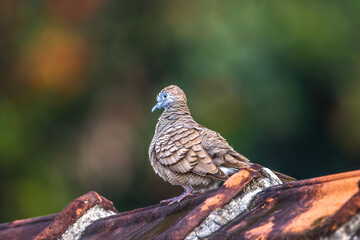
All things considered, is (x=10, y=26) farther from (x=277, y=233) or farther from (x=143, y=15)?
(x=277, y=233)

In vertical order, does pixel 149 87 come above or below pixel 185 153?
below

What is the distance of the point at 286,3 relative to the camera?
16203mm

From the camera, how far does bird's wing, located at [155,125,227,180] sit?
5324 mm

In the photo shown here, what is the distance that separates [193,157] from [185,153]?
0.08 m

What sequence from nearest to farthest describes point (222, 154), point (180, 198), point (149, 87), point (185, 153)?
point (180, 198)
point (222, 154)
point (185, 153)
point (149, 87)

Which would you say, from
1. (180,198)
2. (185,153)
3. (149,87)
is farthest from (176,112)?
(149,87)

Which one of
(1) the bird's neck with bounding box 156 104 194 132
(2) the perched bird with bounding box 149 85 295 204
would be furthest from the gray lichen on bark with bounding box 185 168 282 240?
(1) the bird's neck with bounding box 156 104 194 132

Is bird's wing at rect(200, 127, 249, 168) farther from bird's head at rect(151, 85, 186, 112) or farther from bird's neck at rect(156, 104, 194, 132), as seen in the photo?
bird's head at rect(151, 85, 186, 112)

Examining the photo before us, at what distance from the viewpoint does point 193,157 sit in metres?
5.42

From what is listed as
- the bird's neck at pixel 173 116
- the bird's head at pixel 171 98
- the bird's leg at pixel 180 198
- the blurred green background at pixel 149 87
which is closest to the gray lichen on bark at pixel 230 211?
the bird's leg at pixel 180 198

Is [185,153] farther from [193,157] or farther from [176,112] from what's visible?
[176,112]

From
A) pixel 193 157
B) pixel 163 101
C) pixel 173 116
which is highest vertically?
pixel 163 101

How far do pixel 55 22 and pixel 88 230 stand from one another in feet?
42.9

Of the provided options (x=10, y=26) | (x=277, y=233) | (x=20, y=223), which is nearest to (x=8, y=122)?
(x=10, y=26)
